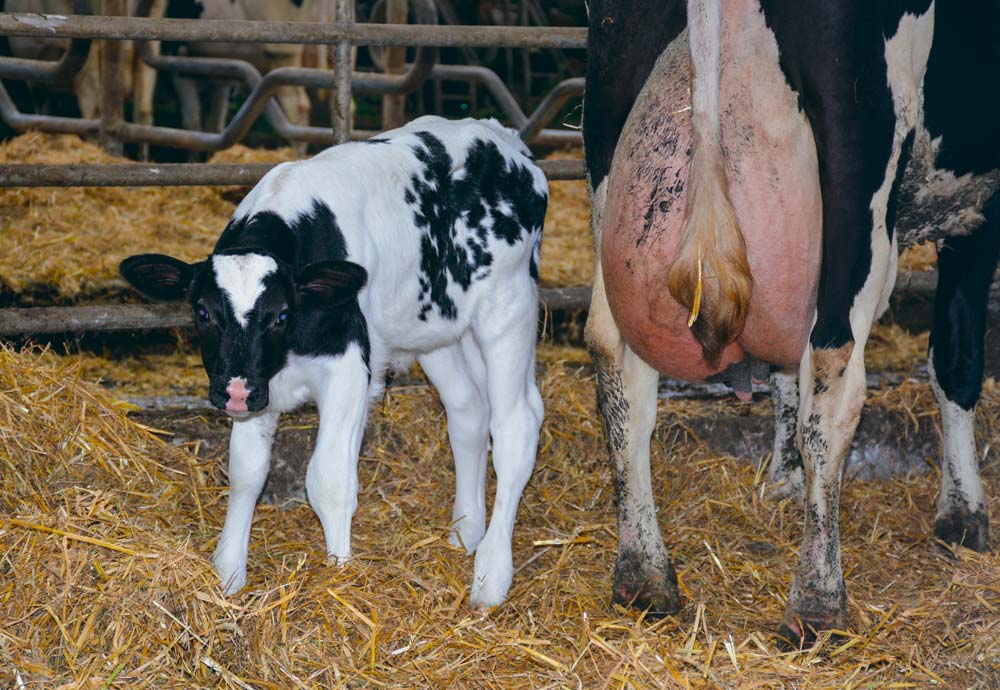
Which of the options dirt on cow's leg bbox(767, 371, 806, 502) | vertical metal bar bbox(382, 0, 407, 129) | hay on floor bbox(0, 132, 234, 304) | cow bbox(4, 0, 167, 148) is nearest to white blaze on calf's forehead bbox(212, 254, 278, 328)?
dirt on cow's leg bbox(767, 371, 806, 502)

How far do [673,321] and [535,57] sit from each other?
13.6 meters

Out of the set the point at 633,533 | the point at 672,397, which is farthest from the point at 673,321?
the point at 672,397

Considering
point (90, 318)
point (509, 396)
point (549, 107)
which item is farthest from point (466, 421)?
point (549, 107)

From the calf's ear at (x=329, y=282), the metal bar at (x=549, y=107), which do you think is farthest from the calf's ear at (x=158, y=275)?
the metal bar at (x=549, y=107)

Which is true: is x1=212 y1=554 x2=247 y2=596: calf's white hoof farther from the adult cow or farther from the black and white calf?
the adult cow

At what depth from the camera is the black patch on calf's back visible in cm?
420

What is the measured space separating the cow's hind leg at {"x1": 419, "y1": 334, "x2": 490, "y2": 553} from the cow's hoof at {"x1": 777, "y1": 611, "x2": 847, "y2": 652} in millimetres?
1214

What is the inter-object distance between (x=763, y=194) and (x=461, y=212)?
1.15m

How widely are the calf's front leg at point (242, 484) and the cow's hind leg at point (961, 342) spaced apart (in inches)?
96.2

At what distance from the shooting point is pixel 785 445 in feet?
16.4

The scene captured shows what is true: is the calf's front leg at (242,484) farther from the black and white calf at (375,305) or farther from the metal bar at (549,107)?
the metal bar at (549,107)

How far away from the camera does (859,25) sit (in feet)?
11.2

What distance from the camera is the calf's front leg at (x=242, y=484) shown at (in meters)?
3.97

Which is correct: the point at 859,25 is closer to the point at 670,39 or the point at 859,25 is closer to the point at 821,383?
the point at 670,39
